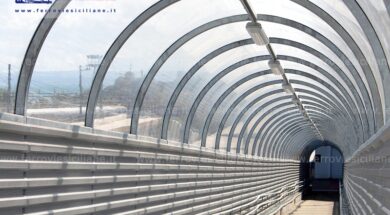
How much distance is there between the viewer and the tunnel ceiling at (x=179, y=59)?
7.36 meters

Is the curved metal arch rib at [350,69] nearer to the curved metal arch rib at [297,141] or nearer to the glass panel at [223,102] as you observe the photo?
the glass panel at [223,102]

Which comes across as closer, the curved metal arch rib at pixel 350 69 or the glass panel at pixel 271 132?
the curved metal arch rib at pixel 350 69

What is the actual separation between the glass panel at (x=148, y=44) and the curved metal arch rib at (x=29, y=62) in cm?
216

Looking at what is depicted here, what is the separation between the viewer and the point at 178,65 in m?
12.4

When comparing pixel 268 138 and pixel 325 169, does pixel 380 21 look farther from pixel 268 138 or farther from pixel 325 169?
pixel 325 169

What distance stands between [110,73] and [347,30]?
3.81 metres

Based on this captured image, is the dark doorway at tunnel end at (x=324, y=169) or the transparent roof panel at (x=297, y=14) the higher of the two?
the transparent roof panel at (x=297, y=14)

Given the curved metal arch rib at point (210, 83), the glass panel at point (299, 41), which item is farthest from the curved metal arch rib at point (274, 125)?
the glass panel at point (299, 41)

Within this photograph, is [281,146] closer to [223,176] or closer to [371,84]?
[223,176]

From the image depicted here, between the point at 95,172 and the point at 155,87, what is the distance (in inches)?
142

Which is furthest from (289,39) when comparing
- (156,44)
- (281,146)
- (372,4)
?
(281,146)

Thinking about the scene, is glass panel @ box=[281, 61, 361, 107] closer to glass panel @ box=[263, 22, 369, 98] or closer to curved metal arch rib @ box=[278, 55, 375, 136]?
curved metal arch rib @ box=[278, 55, 375, 136]

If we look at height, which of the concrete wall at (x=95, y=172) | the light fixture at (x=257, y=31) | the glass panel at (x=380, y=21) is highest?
the light fixture at (x=257, y=31)

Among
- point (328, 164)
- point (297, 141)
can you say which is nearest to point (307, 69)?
point (297, 141)
